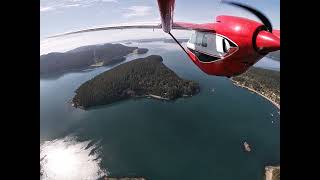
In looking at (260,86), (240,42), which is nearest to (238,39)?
(240,42)

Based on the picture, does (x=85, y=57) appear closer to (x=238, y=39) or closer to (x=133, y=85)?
(x=133, y=85)

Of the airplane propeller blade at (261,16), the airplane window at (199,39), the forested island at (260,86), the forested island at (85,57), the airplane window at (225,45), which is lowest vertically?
the forested island at (260,86)

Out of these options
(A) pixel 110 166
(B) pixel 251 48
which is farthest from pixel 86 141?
(B) pixel 251 48

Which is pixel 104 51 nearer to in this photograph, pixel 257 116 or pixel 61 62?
pixel 61 62

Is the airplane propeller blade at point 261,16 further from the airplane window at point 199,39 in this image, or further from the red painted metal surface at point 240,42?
the airplane window at point 199,39

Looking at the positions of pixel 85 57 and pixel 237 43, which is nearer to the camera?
pixel 237 43

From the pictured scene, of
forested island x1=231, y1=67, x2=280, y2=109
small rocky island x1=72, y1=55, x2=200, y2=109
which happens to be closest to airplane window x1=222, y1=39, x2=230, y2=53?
small rocky island x1=72, y1=55, x2=200, y2=109

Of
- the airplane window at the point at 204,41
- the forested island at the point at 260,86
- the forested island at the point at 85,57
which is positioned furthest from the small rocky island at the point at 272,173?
the airplane window at the point at 204,41
